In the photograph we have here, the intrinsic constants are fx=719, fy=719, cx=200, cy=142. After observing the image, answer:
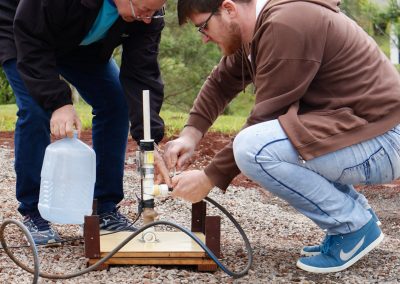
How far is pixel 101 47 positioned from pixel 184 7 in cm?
64

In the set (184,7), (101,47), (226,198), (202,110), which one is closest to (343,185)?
(202,110)

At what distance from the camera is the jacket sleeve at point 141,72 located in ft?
10.8

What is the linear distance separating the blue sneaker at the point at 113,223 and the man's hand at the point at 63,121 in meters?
0.61

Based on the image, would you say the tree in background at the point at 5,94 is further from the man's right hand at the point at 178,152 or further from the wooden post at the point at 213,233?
the wooden post at the point at 213,233

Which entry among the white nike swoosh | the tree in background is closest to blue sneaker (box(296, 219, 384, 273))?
the white nike swoosh

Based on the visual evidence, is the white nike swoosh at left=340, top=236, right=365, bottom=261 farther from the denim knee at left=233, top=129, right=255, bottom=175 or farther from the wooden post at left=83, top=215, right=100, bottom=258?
the wooden post at left=83, top=215, right=100, bottom=258

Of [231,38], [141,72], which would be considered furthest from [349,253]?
[141,72]

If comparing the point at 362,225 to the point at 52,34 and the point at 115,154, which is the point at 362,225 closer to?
the point at 115,154

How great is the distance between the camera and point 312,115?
279 cm

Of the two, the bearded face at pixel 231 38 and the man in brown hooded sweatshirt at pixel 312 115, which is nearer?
the man in brown hooded sweatshirt at pixel 312 115

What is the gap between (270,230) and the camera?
3850mm

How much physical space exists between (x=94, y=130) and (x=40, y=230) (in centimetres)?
59

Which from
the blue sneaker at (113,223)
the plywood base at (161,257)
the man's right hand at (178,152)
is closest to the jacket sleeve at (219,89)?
the man's right hand at (178,152)

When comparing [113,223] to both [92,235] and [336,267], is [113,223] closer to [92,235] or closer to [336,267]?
[92,235]
